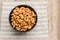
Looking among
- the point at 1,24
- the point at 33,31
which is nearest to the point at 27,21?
the point at 33,31

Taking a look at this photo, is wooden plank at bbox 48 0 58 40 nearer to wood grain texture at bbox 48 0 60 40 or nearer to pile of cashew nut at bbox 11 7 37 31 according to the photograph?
wood grain texture at bbox 48 0 60 40

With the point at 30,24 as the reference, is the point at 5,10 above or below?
above

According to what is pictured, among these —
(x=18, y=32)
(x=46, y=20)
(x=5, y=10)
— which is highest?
(x=5, y=10)

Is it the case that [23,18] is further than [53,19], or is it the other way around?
[53,19]

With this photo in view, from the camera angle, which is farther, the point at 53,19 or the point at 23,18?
the point at 53,19

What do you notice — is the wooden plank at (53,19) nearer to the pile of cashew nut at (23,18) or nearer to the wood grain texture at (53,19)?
the wood grain texture at (53,19)

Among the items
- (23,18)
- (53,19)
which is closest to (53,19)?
(53,19)

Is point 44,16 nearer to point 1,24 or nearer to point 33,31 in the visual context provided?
point 33,31

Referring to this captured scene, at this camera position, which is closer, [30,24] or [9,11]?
[30,24]

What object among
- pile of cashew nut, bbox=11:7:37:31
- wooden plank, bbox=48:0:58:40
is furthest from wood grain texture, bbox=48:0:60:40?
pile of cashew nut, bbox=11:7:37:31

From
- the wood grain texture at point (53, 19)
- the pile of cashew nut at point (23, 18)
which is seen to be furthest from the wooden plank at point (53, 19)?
the pile of cashew nut at point (23, 18)

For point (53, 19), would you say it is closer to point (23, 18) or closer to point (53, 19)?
point (53, 19)
